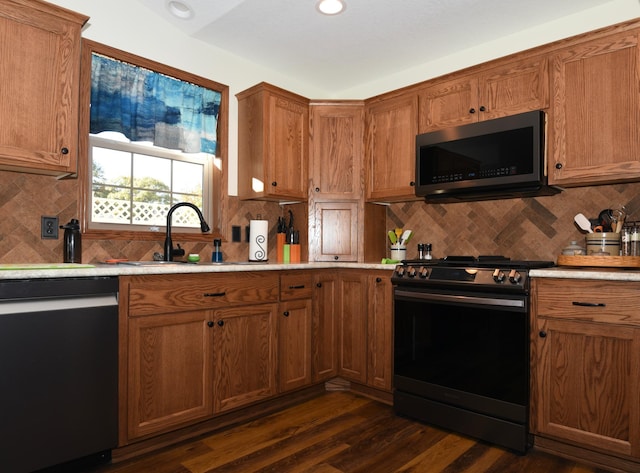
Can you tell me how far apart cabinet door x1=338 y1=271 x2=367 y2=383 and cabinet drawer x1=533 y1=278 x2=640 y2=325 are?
112 centimetres

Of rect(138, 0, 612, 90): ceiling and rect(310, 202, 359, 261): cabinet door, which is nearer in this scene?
rect(138, 0, 612, 90): ceiling

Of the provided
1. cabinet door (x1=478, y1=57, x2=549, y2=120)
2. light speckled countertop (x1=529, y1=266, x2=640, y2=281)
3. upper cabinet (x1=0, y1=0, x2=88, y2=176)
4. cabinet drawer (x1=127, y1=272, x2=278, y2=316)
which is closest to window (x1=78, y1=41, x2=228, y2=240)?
upper cabinet (x1=0, y1=0, x2=88, y2=176)

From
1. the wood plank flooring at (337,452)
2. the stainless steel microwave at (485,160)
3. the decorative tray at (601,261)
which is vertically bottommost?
the wood plank flooring at (337,452)

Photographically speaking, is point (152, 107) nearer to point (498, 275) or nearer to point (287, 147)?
point (287, 147)

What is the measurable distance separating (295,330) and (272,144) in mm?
1353

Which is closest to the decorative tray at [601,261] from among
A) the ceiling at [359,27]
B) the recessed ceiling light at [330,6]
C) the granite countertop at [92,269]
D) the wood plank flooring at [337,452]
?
the wood plank flooring at [337,452]

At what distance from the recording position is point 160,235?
111 inches

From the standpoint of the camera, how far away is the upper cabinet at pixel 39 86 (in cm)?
197

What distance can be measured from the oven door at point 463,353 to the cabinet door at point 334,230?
2.55 feet

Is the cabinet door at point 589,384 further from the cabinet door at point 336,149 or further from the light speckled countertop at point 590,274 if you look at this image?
the cabinet door at point 336,149

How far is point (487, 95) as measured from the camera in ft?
8.91

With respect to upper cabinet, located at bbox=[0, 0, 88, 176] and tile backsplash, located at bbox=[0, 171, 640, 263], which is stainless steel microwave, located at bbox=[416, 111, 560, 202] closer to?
tile backsplash, located at bbox=[0, 171, 640, 263]

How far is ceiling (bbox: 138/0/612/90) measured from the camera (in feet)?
8.58

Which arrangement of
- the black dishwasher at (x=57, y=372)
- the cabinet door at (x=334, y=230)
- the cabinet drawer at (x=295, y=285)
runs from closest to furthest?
the black dishwasher at (x=57, y=372) < the cabinet drawer at (x=295, y=285) < the cabinet door at (x=334, y=230)
